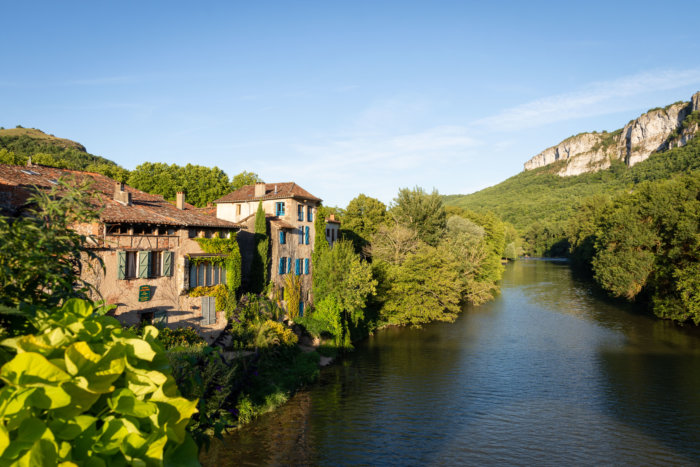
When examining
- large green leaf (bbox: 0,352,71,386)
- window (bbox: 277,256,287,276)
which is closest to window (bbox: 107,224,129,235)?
window (bbox: 277,256,287,276)

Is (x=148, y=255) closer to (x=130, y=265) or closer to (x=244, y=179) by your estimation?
(x=130, y=265)

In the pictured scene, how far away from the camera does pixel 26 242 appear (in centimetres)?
350

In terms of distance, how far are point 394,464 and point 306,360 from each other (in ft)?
40.2

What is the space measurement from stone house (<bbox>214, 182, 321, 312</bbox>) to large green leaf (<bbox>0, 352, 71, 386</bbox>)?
1239 inches

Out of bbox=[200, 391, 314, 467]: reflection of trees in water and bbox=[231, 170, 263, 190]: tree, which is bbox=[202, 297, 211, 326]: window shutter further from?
bbox=[231, 170, 263, 190]: tree

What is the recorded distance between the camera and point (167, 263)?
984 inches

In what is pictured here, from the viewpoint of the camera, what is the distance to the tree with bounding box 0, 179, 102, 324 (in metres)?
3.33

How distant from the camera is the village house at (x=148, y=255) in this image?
22250mm

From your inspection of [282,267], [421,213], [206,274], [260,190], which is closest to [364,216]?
[421,213]

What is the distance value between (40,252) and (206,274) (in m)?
24.6

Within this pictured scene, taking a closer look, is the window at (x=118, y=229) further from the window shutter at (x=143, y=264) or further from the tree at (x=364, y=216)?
the tree at (x=364, y=216)

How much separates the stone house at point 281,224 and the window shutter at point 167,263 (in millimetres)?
8267

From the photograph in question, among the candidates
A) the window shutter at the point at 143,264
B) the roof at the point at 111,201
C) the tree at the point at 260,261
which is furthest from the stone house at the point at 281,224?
the window shutter at the point at 143,264

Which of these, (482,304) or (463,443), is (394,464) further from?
(482,304)
